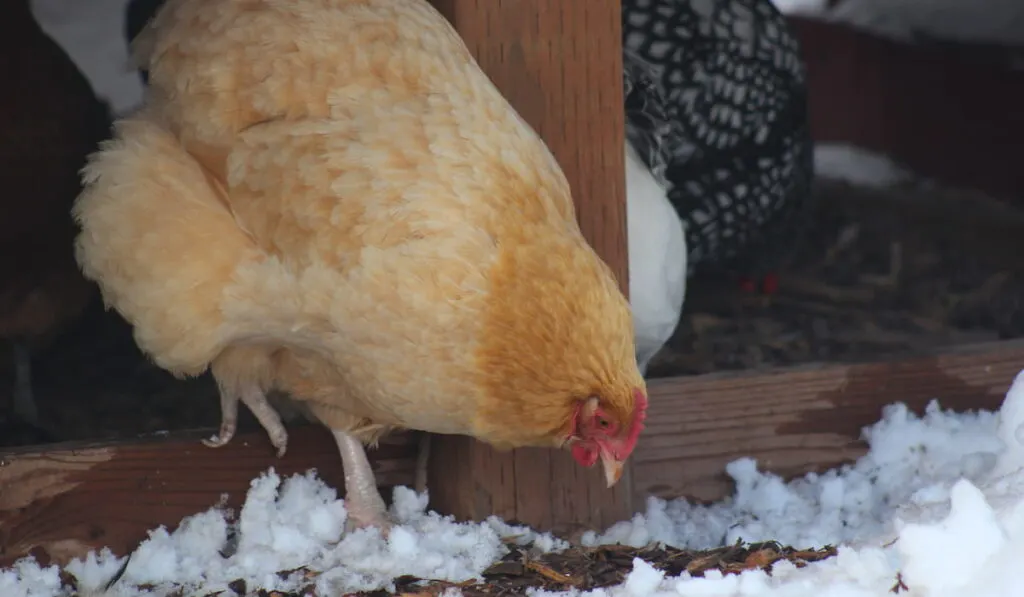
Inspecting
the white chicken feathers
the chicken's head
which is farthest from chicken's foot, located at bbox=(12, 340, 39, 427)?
the chicken's head

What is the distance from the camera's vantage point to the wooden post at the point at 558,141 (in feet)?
6.17

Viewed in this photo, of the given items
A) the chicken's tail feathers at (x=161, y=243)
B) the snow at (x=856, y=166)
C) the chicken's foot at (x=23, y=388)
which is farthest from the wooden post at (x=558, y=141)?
the snow at (x=856, y=166)

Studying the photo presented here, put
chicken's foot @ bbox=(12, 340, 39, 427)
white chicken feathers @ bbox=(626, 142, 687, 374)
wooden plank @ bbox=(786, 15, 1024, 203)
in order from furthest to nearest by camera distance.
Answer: wooden plank @ bbox=(786, 15, 1024, 203)
chicken's foot @ bbox=(12, 340, 39, 427)
white chicken feathers @ bbox=(626, 142, 687, 374)

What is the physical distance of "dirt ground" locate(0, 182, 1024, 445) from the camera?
2754mm

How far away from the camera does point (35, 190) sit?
246 centimetres

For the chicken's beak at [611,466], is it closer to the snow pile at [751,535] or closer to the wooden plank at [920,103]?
the snow pile at [751,535]

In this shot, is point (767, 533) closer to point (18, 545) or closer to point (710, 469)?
point (710, 469)

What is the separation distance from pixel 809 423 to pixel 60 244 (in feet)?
5.22

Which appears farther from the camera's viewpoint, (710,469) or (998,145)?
(998,145)

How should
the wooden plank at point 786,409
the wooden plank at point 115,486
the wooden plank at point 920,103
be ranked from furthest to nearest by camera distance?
the wooden plank at point 920,103, the wooden plank at point 786,409, the wooden plank at point 115,486

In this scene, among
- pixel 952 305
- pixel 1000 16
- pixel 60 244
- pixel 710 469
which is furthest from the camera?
pixel 1000 16

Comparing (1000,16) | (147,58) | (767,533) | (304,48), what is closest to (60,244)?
(147,58)

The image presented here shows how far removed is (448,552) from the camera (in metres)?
1.82

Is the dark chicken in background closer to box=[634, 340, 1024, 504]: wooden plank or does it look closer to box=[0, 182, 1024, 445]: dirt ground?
box=[0, 182, 1024, 445]: dirt ground
